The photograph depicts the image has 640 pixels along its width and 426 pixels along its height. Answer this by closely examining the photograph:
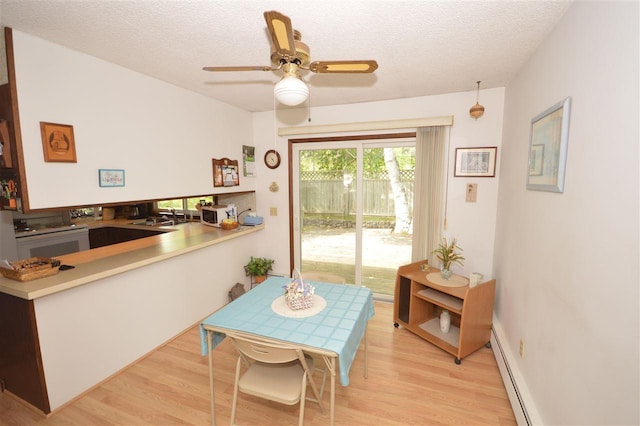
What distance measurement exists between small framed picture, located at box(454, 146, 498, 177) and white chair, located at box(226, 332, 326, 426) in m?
2.46

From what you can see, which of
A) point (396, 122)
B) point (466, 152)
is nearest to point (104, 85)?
point (396, 122)

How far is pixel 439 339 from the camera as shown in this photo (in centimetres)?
267

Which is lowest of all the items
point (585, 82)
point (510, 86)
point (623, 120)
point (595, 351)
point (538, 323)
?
point (538, 323)

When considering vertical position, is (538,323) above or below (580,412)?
above

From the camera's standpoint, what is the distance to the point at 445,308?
102 inches

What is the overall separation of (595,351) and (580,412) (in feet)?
1.07

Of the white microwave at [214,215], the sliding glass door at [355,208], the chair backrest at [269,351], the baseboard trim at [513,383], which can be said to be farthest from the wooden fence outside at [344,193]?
the chair backrest at [269,351]

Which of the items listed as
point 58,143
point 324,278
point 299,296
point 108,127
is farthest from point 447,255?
point 58,143

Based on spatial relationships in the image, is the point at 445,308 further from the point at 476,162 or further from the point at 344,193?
the point at 344,193

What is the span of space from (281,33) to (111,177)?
6.31 ft

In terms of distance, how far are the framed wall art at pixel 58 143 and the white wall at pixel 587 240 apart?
3.04 m

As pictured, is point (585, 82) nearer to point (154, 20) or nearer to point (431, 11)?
point (431, 11)

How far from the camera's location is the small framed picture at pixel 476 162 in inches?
116

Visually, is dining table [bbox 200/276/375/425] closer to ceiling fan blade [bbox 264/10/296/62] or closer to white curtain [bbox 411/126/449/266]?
white curtain [bbox 411/126/449/266]
